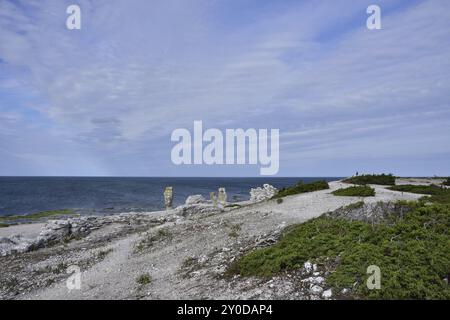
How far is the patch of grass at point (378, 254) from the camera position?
1005 centimetres

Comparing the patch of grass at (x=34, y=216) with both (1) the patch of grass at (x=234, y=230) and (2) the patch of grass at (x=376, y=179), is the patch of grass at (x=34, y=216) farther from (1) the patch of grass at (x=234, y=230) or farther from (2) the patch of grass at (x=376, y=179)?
(2) the patch of grass at (x=376, y=179)

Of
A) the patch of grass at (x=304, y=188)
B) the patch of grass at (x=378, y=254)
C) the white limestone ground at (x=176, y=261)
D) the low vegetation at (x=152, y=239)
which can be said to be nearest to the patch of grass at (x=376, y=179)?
the patch of grass at (x=304, y=188)

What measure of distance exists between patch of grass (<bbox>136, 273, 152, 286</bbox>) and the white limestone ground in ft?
0.67

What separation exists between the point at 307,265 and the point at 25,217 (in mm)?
58250

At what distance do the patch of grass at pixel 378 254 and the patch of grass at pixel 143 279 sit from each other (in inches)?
148

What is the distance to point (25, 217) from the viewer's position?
185ft

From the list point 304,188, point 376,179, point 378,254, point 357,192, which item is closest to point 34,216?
point 304,188

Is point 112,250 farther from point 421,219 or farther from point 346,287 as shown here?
point 421,219

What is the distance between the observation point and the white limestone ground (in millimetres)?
12188

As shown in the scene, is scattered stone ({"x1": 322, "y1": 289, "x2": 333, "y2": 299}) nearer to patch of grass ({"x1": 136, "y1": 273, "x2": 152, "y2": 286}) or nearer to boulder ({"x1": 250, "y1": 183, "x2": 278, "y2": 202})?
patch of grass ({"x1": 136, "y1": 273, "x2": 152, "y2": 286})

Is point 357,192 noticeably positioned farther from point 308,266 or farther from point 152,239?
point 152,239

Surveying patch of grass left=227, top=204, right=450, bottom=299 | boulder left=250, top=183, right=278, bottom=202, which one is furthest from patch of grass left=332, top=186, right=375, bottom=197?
boulder left=250, top=183, right=278, bottom=202
